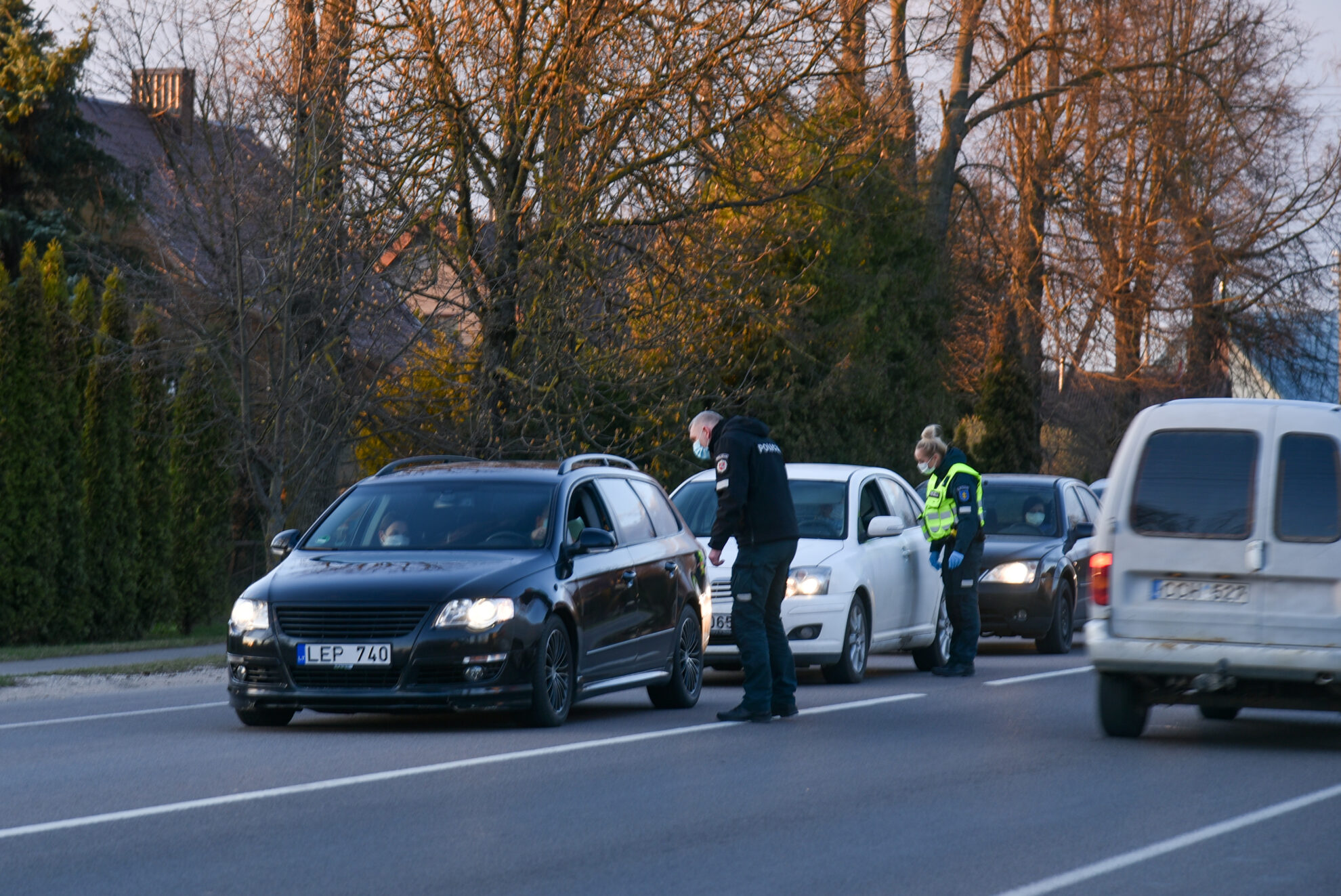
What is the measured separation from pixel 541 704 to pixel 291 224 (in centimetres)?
723

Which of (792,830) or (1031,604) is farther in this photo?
(1031,604)

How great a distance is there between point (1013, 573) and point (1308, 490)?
8.72 m

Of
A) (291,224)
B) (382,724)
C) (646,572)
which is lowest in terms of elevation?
(382,724)

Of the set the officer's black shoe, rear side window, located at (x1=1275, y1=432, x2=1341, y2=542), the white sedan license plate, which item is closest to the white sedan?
the officer's black shoe

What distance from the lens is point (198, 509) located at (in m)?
23.6

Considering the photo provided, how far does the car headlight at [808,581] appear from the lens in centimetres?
1564

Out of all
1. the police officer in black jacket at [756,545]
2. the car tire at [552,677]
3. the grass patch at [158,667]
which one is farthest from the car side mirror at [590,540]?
the grass patch at [158,667]

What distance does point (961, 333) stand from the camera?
40.0 m

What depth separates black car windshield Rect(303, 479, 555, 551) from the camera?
12.4 meters

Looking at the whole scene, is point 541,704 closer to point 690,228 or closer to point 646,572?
point 646,572

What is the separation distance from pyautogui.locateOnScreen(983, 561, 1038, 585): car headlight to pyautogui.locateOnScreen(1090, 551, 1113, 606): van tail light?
8.27 metres

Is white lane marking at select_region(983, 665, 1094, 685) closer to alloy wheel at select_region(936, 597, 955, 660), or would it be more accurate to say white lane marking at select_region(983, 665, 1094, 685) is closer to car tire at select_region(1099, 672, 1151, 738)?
alloy wheel at select_region(936, 597, 955, 660)

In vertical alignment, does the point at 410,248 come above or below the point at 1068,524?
above

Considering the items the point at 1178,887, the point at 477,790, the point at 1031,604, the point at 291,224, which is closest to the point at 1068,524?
the point at 1031,604
